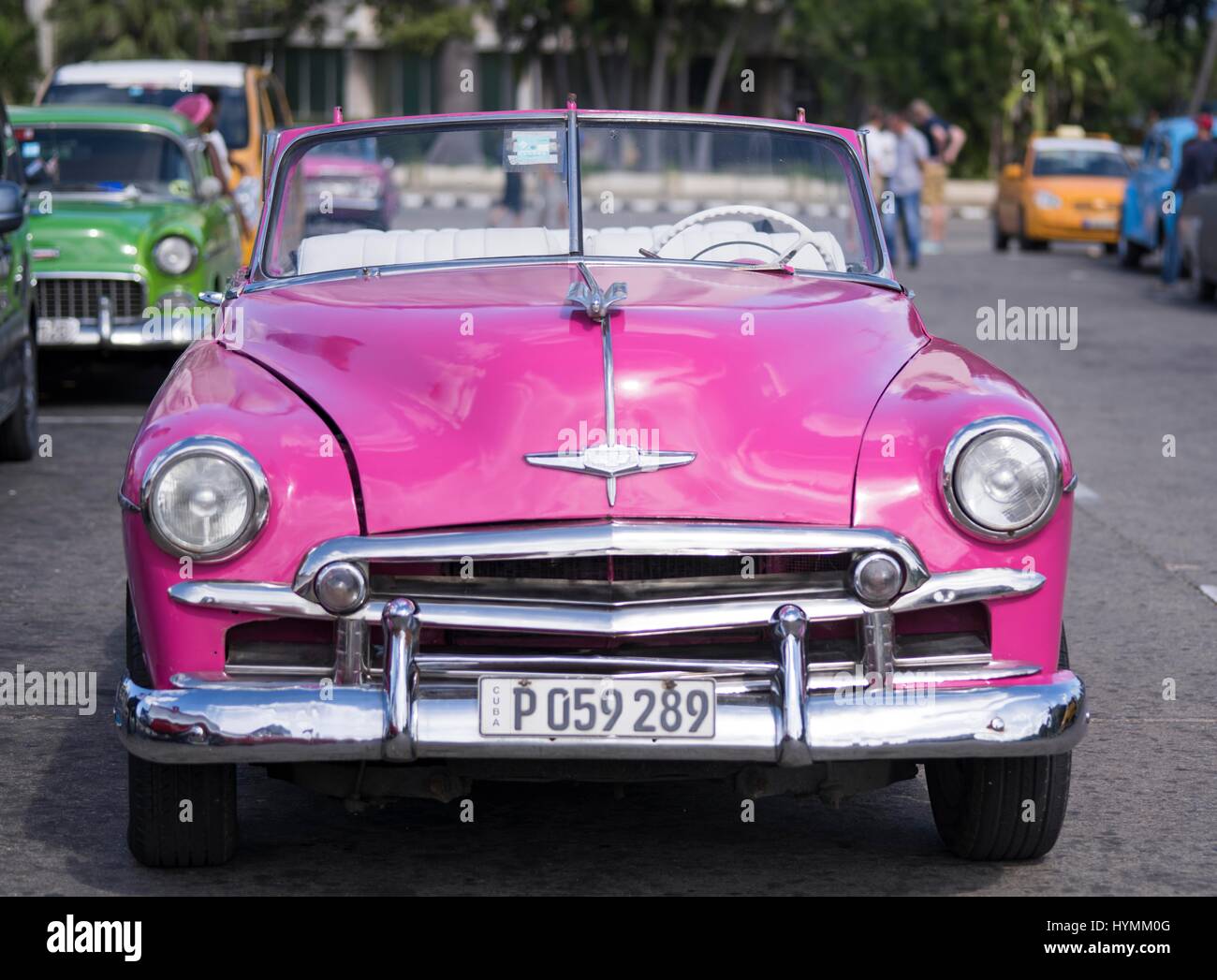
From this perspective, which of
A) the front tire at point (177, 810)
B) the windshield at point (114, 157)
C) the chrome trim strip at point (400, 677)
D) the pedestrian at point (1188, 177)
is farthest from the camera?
the pedestrian at point (1188, 177)

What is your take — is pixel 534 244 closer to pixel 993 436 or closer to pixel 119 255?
pixel 993 436

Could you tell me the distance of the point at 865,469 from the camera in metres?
4.28

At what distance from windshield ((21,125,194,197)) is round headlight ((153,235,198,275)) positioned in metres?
1.01

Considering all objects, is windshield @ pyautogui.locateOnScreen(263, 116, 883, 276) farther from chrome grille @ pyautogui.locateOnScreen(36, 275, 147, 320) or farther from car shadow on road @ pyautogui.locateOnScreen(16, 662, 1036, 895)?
chrome grille @ pyautogui.locateOnScreen(36, 275, 147, 320)

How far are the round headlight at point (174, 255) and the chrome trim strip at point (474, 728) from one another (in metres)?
8.56

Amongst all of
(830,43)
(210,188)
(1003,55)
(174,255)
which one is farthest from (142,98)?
(830,43)

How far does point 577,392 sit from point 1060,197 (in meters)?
25.3

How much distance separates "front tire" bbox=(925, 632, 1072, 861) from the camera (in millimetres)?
4484

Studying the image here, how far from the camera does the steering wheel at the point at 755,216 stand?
582 cm

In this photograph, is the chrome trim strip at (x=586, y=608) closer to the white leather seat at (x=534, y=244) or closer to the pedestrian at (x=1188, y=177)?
the white leather seat at (x=534, y=244)

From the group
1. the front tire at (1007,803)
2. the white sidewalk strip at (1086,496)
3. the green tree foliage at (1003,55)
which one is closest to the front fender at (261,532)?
the front tire at (1007,803)

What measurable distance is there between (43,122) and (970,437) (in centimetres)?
1053

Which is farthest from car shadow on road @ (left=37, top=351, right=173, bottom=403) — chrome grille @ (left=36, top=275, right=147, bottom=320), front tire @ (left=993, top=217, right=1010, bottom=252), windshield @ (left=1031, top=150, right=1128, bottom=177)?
windshield @ (left=1031, top=150, right=1128, bottom=177)

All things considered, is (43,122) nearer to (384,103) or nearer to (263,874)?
(263,874)
